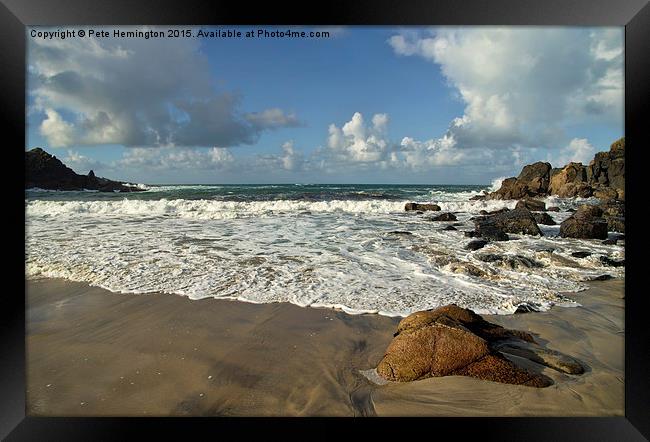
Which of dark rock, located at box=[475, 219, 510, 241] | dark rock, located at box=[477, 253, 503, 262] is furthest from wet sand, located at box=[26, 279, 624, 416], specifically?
dark rock, located at box=[475, 219, 510, 241]

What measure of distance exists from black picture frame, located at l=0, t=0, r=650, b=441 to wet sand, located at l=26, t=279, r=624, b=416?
241 mm

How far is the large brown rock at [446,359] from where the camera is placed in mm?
2086

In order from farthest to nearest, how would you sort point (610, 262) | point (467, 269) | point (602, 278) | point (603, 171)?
point (603, 171), point (610, 262), point (467, 269), point (602, 278)

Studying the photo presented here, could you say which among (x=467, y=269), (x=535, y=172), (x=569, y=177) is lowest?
(x=467, y=269)

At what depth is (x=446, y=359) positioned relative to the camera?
7.01 feet

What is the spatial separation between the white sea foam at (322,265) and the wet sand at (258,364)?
421mm

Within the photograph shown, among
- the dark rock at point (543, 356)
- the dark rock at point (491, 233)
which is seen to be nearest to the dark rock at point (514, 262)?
the dark rock at point (491, 233)

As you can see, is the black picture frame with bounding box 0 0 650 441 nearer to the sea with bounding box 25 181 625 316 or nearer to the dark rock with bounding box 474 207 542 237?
the sea with bounding box 25 181 625 316

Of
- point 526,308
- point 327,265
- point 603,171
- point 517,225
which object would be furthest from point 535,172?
point 526,308

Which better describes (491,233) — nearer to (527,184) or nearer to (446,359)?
(446,359)
